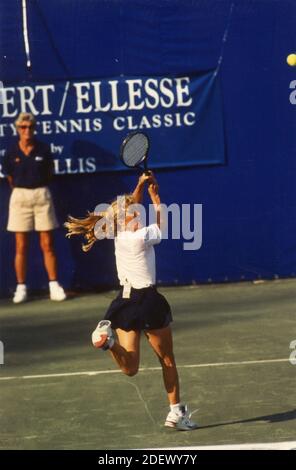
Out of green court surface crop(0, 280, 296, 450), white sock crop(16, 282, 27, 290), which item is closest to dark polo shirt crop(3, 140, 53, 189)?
white sock crop(16, 282, 27, 290)

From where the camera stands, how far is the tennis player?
762 cm

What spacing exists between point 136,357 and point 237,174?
17.2 ft

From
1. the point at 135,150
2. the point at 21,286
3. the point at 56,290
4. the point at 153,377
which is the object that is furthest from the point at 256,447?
the point at 21,286

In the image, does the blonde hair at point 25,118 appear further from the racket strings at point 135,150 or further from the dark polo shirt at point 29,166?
the racket strings at point 135,150

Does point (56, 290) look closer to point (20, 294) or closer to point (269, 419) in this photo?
point (20, 294)

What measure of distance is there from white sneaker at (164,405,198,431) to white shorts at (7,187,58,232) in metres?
5.00

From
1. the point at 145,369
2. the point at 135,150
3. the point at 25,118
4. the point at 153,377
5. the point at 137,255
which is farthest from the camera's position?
the point at 25,118

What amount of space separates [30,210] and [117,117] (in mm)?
1340

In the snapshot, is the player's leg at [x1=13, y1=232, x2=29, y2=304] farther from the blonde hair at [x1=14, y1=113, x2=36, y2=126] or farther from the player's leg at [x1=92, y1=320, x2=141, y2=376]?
the player's leg at [x1=92, y1=320, x2=141, y2=376]

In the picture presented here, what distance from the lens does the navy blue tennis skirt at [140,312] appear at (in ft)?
25.0

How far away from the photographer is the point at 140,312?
7629 mm

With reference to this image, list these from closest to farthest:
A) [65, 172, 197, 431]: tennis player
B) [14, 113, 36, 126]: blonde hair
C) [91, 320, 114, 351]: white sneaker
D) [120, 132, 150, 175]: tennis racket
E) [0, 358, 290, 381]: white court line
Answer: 1. [91, 320, 114, 351]: white sneaker
2. [65, 172, 197, 431]: tennis player
3. [120, 132, 150, 175]: tennis racket
4. [0, 358, 290, 381]: white court line
5. [14, 113, 36, 126]: blonde hair

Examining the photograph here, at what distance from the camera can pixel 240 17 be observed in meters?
12.3
